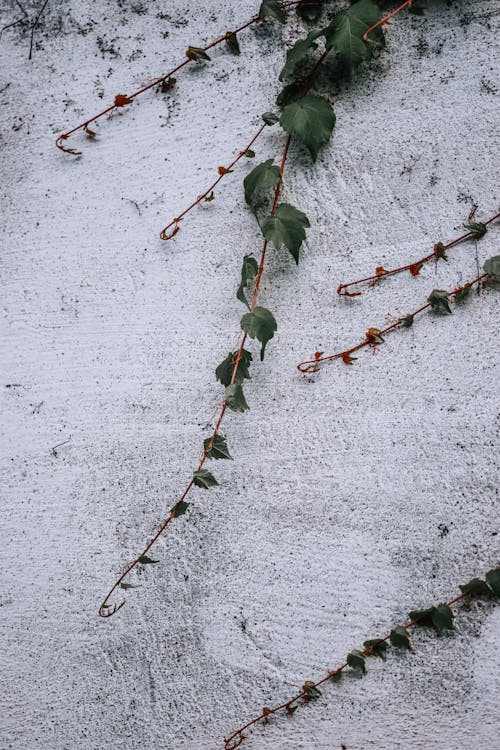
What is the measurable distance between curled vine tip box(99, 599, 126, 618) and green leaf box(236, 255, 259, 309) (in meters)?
0.73

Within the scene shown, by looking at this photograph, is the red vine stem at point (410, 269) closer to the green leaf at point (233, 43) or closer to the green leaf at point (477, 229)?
the green leaf at point (477, 229)

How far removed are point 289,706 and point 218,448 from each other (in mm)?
576

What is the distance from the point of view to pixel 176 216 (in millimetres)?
1694

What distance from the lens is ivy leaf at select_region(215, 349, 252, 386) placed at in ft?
5.13

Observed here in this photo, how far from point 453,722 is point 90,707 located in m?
0.79

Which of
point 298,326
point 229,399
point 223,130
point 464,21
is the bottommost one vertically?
point 229,399

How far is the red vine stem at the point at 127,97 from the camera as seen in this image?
1.71 m

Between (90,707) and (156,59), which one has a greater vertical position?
(156,59)

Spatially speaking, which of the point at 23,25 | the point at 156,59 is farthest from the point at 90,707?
the point at 23,25

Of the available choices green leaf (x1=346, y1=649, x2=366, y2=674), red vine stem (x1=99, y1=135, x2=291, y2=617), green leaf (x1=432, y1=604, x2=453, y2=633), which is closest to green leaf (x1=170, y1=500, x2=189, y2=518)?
red vine stem (x1=99, y1=135, x2=291, y2=617)

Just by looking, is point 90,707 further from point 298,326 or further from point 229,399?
point 298,326

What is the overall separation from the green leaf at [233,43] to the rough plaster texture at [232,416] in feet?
0.07

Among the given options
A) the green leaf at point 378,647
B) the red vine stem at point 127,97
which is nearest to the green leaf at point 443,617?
the green leaf at point 378,647

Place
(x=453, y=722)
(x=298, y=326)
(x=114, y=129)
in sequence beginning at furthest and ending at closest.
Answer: (x=114, y=129) < (x=298, y=326) < (x=453, y=722)
